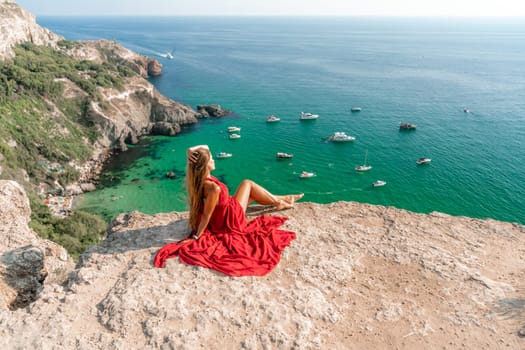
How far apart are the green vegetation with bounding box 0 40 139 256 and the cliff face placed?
4.84 feet

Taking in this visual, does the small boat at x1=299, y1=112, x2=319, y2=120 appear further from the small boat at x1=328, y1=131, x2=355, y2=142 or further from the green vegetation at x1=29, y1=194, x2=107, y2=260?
the green vegetation at x1=29, y1=194, x2=107, y2=260

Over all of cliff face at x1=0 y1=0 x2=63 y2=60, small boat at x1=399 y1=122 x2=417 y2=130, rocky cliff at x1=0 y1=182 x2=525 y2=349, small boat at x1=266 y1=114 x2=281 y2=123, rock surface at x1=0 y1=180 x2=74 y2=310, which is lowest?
small boat at x1=266 y1=114 x2=281 y2=123

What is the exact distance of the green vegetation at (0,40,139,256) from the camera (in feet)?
91.8

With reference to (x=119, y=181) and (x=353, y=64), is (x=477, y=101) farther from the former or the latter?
(x=119, y=181)

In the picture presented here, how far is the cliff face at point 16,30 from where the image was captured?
49.5 meters

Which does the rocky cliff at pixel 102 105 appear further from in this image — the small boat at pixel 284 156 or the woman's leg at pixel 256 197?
the woman's leg at pixel 256 197

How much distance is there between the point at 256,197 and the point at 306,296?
3.32 metres

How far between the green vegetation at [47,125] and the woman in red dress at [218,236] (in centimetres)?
1940

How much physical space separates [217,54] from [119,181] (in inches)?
3893

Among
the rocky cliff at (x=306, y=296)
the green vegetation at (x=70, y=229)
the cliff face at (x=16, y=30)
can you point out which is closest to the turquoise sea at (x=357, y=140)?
the green vegetation at (x=70, y=229)

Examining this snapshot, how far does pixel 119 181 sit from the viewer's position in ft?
129

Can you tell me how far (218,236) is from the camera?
27.1 ft

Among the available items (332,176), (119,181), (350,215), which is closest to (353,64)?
(332,176)

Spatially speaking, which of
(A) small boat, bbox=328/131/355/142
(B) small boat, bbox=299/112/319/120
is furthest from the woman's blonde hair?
(B) small boat, bbox=299/112/319/120
